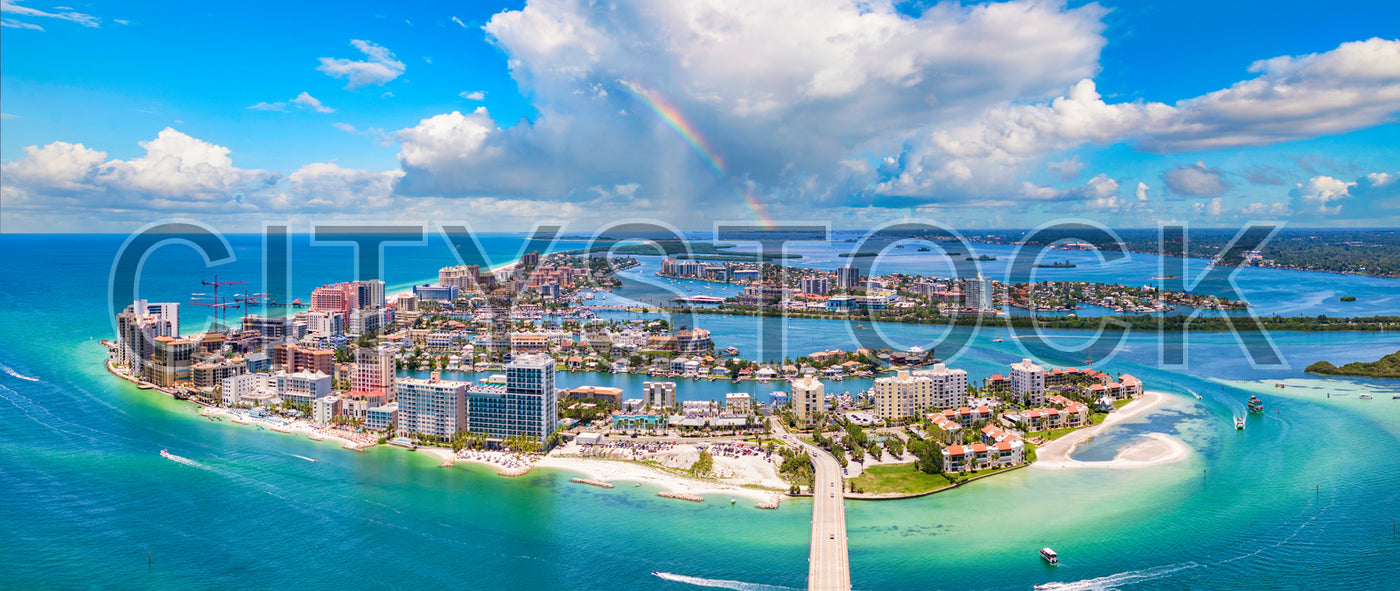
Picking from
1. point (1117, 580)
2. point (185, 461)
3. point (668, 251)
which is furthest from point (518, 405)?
point (668, 251)

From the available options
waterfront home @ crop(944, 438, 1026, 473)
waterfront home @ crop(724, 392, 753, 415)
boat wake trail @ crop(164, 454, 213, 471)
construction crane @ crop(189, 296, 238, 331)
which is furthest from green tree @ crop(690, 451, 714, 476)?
construction crane @ crop(189, 296, 238, 331)

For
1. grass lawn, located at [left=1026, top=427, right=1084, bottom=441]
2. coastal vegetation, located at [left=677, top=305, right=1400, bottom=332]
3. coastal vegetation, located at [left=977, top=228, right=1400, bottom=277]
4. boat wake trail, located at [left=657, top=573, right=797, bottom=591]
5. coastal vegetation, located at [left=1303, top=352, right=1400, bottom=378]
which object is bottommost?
boat wake trail, located at [left=657, top=573, right=797, bottom=591]

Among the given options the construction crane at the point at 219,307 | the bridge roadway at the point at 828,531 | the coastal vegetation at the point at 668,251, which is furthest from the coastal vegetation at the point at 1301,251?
the construction crane at the point at 219,307

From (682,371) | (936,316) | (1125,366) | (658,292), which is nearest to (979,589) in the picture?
(682,371)

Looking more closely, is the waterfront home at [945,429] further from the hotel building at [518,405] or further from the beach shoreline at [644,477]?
the hotel building at [518,405]

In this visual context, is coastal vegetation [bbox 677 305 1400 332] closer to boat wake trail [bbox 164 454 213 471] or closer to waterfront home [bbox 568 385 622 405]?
waterfront home [bbox 568 385 622 405]

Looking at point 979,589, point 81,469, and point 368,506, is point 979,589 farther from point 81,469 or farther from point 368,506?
point 81,469
